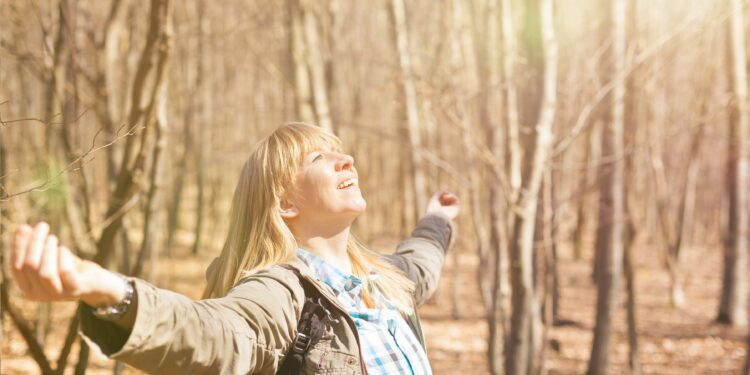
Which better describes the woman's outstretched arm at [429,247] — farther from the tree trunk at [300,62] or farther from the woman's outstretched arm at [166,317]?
the tree trunk at [300,62]

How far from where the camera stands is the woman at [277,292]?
4.46 feet

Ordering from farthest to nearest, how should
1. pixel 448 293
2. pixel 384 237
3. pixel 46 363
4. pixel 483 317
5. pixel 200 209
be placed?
pixel 384 237 → pixel 200 209 → pixel 448 293 → pixel 483 317 → pixel 46 363

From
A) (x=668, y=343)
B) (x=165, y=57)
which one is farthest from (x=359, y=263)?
(x=668, y=343)

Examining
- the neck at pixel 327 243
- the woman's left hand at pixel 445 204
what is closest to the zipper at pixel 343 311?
the neck at pixel 327 243

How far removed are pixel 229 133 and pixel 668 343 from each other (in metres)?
17.7

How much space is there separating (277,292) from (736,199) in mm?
10052

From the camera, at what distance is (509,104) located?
16.6 feet

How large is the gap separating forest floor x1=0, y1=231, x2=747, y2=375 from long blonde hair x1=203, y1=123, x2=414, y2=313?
397 centimetres

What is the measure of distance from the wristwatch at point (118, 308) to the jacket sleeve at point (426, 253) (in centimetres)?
141

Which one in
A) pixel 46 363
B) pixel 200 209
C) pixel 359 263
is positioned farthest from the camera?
pixel 200 209

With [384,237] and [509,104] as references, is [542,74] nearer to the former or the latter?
[509,104]

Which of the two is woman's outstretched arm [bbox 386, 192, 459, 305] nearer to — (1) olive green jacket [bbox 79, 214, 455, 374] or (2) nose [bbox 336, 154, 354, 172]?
(1) olive green jacket [bbox 79, 214, 455, 374]

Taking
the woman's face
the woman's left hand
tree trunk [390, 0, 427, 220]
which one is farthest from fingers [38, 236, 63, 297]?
tree trunk [390, 0, 427, 220]

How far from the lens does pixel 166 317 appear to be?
1436 mm
